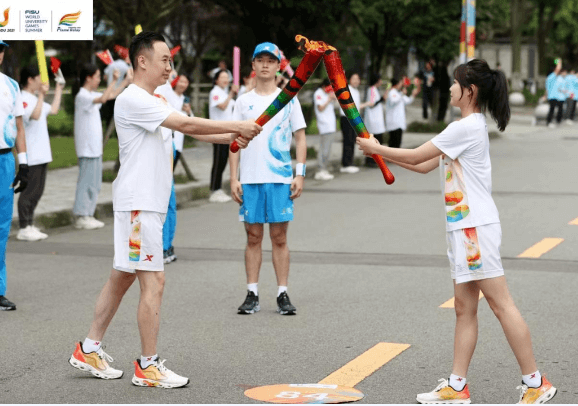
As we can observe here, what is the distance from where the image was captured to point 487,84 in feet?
17.1

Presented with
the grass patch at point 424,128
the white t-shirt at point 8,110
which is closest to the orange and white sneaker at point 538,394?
the white t-shirt at point 8,110

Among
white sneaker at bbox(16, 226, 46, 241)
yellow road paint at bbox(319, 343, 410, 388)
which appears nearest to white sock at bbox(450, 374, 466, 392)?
yellow road paint at bbox(319, 343, 410, 388)

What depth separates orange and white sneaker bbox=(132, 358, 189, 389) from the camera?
221 inches

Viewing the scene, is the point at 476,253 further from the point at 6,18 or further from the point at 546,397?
the point at 6,18

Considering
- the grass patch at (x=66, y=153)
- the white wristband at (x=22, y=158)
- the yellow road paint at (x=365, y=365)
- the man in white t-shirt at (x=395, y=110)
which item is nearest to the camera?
the yellow road paint at (x=365, y=365)

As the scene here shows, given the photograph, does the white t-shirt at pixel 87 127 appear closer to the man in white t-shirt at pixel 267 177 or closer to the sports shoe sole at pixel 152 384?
the man in white t-shirt at pixel 267 177

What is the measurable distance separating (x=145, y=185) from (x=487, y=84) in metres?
1.88

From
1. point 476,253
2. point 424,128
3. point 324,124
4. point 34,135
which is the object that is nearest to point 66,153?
point 324,124

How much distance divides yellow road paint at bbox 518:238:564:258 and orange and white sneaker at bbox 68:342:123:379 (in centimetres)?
514

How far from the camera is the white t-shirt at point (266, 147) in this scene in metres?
7.58

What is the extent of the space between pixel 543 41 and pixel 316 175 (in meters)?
45.9

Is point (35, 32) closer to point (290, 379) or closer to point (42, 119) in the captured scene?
point (290, 379)

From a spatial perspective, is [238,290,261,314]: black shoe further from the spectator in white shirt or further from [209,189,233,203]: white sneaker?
[209,189,233,203]: white sneaker

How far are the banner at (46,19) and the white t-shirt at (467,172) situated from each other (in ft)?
9.28
